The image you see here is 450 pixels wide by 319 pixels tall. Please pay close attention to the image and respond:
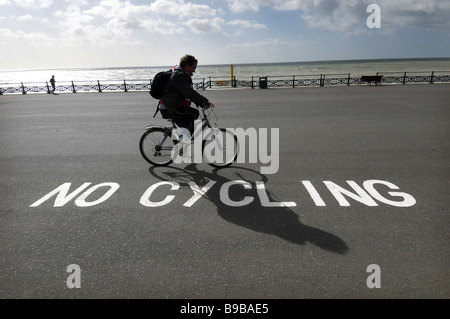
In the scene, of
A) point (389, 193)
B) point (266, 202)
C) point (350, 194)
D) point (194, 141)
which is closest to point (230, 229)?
point (266, 202)

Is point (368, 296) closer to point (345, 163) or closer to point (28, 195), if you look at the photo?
point (345, 163)

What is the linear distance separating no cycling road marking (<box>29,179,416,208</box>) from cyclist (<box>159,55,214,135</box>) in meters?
1.29

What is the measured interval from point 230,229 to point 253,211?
1.77 ft

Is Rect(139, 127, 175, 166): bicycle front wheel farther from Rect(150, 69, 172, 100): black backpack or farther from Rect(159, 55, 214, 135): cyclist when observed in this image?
Rect(150, 69, 172, 100): black backpack

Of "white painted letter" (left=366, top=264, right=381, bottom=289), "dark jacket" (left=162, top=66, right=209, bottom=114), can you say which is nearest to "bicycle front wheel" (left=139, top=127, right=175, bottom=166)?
"dark jacket" (left=162, top=66, right=209, bottom=114)

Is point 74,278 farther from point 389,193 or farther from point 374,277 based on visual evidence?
point 389,193

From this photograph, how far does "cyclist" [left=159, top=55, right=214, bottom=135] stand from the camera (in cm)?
471

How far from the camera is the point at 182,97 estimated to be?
494 centimetres

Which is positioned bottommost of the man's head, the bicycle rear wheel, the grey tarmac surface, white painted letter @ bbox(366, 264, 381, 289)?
white painted letter @ bbox(366, 264, 381, 289)

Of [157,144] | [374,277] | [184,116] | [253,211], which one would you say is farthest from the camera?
[157,144]

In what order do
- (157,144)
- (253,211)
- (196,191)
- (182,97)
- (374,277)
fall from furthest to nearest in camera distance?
(157,144)
(182,97)
(196,191)
(253,211)
(374,277)

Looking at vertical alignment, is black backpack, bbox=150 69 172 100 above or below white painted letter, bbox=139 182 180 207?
above

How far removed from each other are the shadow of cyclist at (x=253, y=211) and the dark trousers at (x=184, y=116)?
901 mm

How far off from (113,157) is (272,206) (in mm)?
4035
